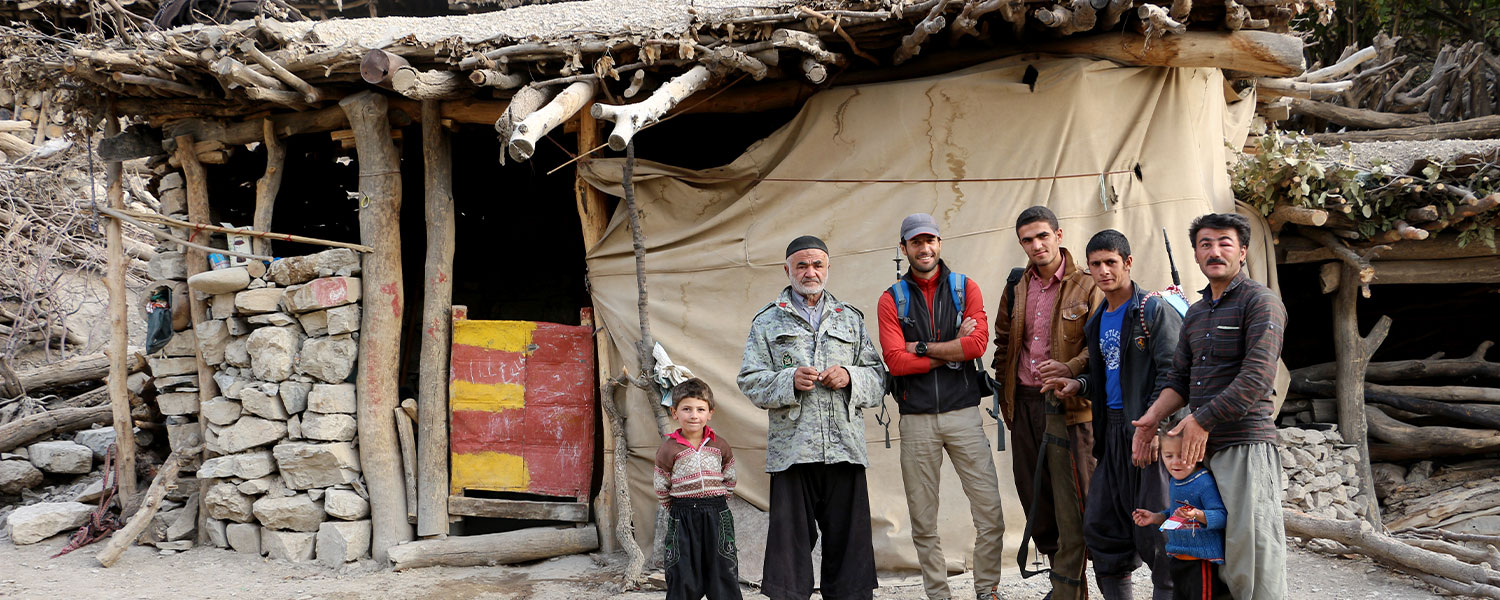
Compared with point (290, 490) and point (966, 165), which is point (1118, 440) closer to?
point (966, 165)

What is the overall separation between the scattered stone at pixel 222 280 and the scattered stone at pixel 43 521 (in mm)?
1743

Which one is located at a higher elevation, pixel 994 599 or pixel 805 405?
pixel 805 405

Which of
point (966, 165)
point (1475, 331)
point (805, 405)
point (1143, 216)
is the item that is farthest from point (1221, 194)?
point (1475, 331)

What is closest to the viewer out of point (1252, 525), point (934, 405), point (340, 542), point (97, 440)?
point (1252, 525)

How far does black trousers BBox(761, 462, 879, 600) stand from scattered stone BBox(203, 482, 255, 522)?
3.42 meters

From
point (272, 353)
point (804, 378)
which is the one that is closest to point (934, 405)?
point (804, 378)

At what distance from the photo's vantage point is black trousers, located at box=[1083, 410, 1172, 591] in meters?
3.22

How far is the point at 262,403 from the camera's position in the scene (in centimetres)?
570

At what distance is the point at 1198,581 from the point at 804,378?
1.40 m

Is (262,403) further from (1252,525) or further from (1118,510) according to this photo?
(1252,525)

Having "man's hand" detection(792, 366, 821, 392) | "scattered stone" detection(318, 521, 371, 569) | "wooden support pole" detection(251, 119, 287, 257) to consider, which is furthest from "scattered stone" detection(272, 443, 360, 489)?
"man's hand" detection(792, 366, 821, 392)

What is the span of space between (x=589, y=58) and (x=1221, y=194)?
3339 mm

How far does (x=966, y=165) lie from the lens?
507 cm

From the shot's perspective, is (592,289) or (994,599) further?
(592,289)
